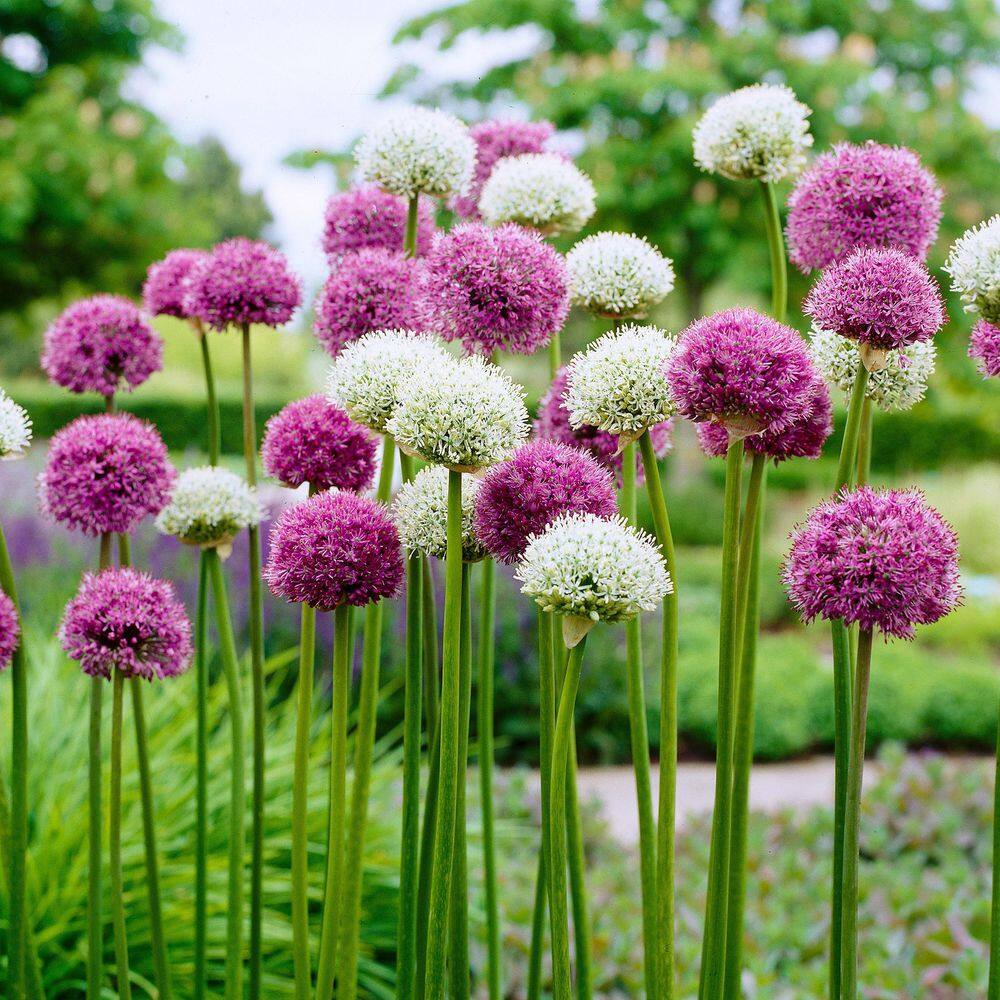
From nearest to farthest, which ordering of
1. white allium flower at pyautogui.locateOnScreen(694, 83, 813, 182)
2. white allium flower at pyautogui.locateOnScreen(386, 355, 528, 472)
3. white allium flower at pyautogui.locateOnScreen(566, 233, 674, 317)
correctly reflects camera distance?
white allium flower at pyautogui.locateOnScreen(386, 355, 528, 472)
white allium flower at pyautogui.locateOnScreen(566, 233, 674, 317)
white allium flower at pyautogui.locateOnScreen(694, 83, 813, 182)

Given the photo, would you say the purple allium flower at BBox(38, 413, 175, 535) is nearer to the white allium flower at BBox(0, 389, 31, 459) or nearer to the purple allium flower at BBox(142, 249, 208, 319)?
the white allium flower at BBox(0, 389, 31, 459)

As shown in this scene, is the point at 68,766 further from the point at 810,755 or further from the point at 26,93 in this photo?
the point at 26,93

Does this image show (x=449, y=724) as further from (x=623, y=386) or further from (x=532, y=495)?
(x=623, y=386)

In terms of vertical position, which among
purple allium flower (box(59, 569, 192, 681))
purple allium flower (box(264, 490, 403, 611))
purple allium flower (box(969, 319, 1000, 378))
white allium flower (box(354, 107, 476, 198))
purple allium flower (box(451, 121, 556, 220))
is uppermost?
purple allium flower (box(451, 121, 556, 220))

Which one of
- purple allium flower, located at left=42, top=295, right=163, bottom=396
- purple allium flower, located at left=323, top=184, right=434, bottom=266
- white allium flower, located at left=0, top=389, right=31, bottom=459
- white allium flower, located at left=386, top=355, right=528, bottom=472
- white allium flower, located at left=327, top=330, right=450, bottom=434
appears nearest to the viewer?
white allium flower, located at left=386, top=355, right=528, bottom=472

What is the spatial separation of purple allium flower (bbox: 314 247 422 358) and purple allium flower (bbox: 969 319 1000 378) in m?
0.75

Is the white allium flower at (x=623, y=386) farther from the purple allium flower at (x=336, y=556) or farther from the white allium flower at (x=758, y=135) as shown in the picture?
the white allium flower at (x=758, y=135)

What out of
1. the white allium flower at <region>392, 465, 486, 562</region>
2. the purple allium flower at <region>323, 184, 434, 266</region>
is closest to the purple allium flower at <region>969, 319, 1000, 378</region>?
the white allium flower at <region>392, 465, 486, 562</region>

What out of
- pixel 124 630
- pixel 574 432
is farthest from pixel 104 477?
pixel 574 432

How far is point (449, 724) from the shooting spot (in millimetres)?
1282

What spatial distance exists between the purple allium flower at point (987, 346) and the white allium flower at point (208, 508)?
109 cm

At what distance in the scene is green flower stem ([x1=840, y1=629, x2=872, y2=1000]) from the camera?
1.35 metres

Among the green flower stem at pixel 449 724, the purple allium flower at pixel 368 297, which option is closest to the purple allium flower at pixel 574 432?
the purple allium flower at pixel 368 297

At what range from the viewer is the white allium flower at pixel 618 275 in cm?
163
